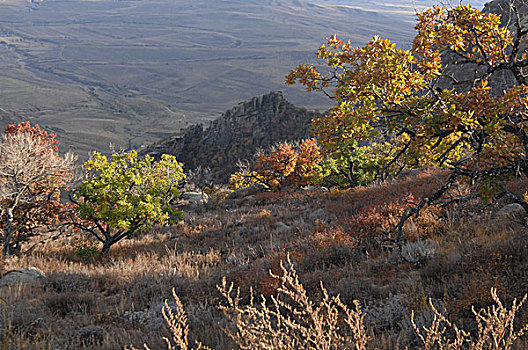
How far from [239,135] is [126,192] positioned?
69985 mm

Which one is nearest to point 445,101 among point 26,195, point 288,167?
point 26,195

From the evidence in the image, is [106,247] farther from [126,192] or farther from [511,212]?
[511,212]

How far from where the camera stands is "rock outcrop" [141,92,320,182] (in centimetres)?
7656

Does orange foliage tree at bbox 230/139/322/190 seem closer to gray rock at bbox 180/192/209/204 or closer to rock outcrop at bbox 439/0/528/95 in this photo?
gray rock at bbox 180/192/209/204

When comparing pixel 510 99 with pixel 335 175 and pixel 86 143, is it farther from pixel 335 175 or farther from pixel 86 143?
pixel 86 143

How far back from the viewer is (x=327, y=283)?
224 inches

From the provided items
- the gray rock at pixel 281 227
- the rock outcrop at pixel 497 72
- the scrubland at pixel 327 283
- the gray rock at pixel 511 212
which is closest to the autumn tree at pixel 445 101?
the rock outcrop at pixel 497 72

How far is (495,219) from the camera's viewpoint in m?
7.07

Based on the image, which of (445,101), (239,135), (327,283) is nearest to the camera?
(445,101)

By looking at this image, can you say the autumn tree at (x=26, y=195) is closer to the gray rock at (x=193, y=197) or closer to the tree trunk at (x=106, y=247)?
the tree trunk at (x=106, y=247)

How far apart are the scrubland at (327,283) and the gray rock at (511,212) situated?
15 centimetres

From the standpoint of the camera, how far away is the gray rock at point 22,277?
7469 mm

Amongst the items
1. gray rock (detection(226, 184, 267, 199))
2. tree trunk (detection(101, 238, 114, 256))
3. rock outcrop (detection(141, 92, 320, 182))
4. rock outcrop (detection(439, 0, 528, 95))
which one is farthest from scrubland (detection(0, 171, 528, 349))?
rock outcrop (detection(141, 92, 320, 182))

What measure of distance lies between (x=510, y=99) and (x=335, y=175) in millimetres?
16188
